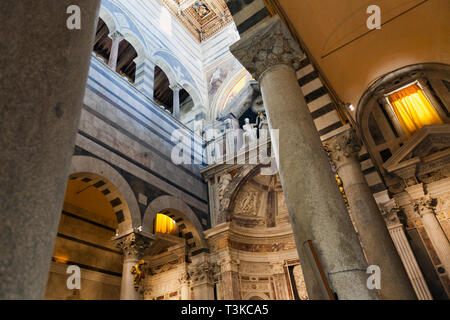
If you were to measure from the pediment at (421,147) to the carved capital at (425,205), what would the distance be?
100 centimetres

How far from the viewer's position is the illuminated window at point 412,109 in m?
9.67

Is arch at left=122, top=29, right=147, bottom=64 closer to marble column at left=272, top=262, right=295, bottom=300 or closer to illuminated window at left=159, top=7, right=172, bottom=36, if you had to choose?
illuminated window at left=159, top=7, right=172, bottom=36

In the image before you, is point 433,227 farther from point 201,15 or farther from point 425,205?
point 201,15

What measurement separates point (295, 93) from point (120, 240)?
19.8 ft

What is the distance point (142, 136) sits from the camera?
31.5 ft

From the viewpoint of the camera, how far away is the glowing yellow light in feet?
37.0

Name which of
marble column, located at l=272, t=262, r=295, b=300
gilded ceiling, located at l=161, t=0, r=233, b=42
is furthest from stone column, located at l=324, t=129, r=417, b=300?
gilded ceiling, located at l=161, t=0, r=233, b=42

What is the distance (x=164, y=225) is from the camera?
11.5 m

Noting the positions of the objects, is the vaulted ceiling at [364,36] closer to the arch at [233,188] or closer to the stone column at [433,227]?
the stone column at [433,227]

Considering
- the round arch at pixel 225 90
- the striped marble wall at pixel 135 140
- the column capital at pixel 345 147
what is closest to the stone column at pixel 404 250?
the column capital at pixel 345 147

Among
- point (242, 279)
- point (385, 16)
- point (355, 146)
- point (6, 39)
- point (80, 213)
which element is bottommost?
point (6, 39)

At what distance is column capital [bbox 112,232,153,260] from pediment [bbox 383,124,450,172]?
696cm

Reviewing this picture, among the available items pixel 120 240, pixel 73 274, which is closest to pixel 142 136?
pixel 120 240

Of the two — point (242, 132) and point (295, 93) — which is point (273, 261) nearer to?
point (242, 132)
